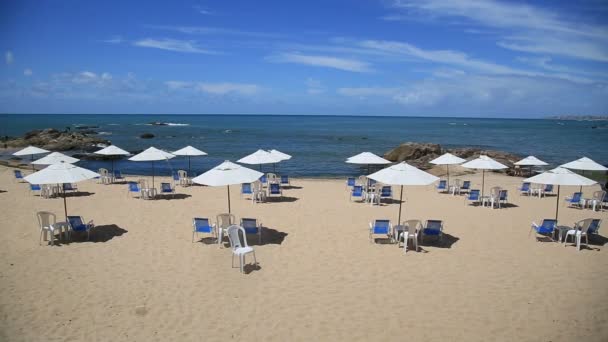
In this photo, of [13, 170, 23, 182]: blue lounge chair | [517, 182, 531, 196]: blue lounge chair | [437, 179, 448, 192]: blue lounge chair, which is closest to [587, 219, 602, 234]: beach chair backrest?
[517, 182, 531, 196]: blue lounge chair

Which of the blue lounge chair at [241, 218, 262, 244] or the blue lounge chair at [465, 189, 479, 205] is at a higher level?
the blue lounge chair at [241, 218, 262, 244]

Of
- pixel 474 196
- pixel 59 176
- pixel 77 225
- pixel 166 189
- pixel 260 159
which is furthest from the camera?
pixel 260 159

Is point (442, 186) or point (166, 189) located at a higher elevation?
point (166, 189)

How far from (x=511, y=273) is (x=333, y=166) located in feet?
77.9

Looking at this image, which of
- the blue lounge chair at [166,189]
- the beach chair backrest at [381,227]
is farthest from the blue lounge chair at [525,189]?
the blue lounge chair at [166,189]

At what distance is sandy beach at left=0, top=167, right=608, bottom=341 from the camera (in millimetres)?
5770

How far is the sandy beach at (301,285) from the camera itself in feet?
18.9

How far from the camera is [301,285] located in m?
7.23

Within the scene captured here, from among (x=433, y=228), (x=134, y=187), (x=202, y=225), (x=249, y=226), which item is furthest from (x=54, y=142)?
(x=433, y=228)

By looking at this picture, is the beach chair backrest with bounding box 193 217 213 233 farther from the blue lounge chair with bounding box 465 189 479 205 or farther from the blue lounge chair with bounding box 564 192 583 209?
the blue lounge chair with bounding box 564 192 583 209

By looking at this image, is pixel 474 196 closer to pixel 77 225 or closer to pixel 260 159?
pixel 260 159

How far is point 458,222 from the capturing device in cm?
1191

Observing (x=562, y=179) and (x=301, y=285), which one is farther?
(x=562, y=179)

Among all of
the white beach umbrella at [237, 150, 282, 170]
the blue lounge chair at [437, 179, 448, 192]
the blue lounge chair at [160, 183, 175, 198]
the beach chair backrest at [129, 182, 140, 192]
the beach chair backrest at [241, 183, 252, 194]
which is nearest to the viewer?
the beach chair backrest at [241, 183, 252, 194]
